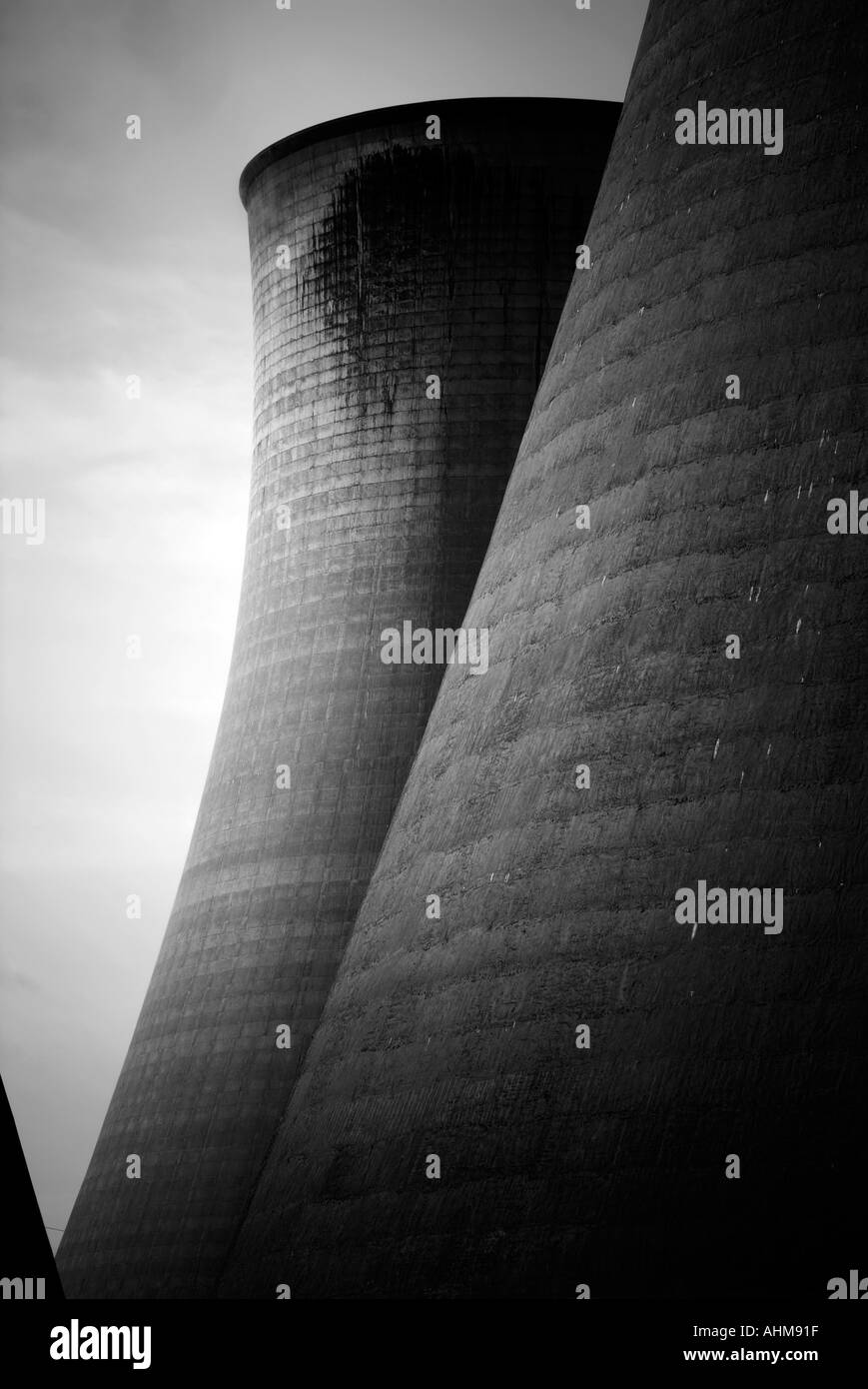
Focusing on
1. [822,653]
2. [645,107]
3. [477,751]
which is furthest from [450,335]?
[822,653]

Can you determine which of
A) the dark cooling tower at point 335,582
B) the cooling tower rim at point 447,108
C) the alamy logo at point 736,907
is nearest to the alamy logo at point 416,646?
the dark cooling tower at point 335,582

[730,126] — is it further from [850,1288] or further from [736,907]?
[850,1288]

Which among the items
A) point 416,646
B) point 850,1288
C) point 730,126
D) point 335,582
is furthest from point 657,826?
point 335,582

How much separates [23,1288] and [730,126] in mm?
5341

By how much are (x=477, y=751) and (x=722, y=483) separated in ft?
5.02

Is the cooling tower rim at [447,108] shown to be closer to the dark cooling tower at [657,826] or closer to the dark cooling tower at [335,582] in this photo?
the dark cooling tower at [335,582]

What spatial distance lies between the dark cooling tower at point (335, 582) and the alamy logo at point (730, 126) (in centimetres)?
568

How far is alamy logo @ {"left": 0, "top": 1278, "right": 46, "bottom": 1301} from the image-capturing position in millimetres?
5430

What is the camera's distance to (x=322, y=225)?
1413cm

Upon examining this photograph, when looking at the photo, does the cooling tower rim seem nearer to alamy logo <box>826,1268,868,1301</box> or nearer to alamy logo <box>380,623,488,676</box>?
alamy logo <box>380,623,488,676</box>

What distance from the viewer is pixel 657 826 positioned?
6.34 meters

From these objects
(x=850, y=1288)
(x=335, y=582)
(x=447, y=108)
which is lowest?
(x=850, y=1288)
